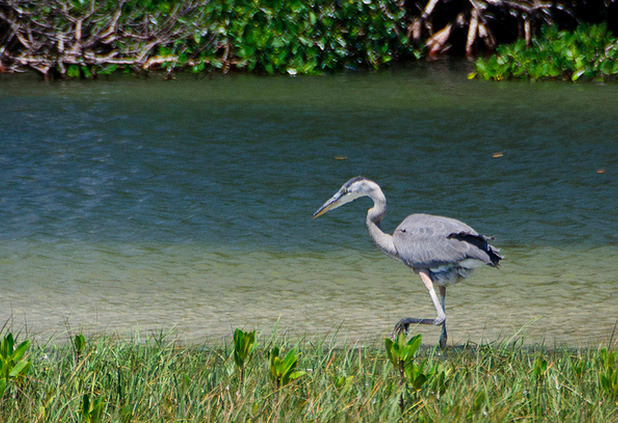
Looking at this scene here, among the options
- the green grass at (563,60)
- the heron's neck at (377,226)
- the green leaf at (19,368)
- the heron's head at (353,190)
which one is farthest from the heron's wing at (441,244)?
the green grass at (563,60)

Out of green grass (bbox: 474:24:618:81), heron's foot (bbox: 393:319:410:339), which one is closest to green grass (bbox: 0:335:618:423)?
heron's foot (bbox: 393:319:410:339)

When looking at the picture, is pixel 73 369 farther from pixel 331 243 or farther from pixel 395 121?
pixel 395 121

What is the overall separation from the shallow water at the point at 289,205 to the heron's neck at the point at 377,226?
0.40m

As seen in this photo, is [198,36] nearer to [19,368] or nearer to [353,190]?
[353,190]

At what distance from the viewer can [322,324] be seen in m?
4.71

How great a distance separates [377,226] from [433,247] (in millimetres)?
468

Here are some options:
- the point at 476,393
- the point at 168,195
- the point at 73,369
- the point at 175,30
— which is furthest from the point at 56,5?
the point at 476,393

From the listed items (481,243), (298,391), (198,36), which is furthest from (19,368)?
(198,36)

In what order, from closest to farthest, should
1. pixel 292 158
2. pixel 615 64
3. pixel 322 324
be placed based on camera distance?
pixel 322 324 → pixel 292 158 → pixel 615 64

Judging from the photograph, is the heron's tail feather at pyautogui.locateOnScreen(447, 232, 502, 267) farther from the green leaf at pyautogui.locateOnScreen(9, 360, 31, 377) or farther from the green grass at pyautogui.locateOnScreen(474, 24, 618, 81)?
the green grass at pyautogui.locateOnScreen(474, 24, 618, 81)

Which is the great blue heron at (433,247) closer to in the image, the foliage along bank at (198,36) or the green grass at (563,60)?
the green grass at (563,60)

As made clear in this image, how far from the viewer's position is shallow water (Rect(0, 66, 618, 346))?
4.93 m

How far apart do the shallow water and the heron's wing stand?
15.8 inches

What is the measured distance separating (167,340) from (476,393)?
6.46 feet
